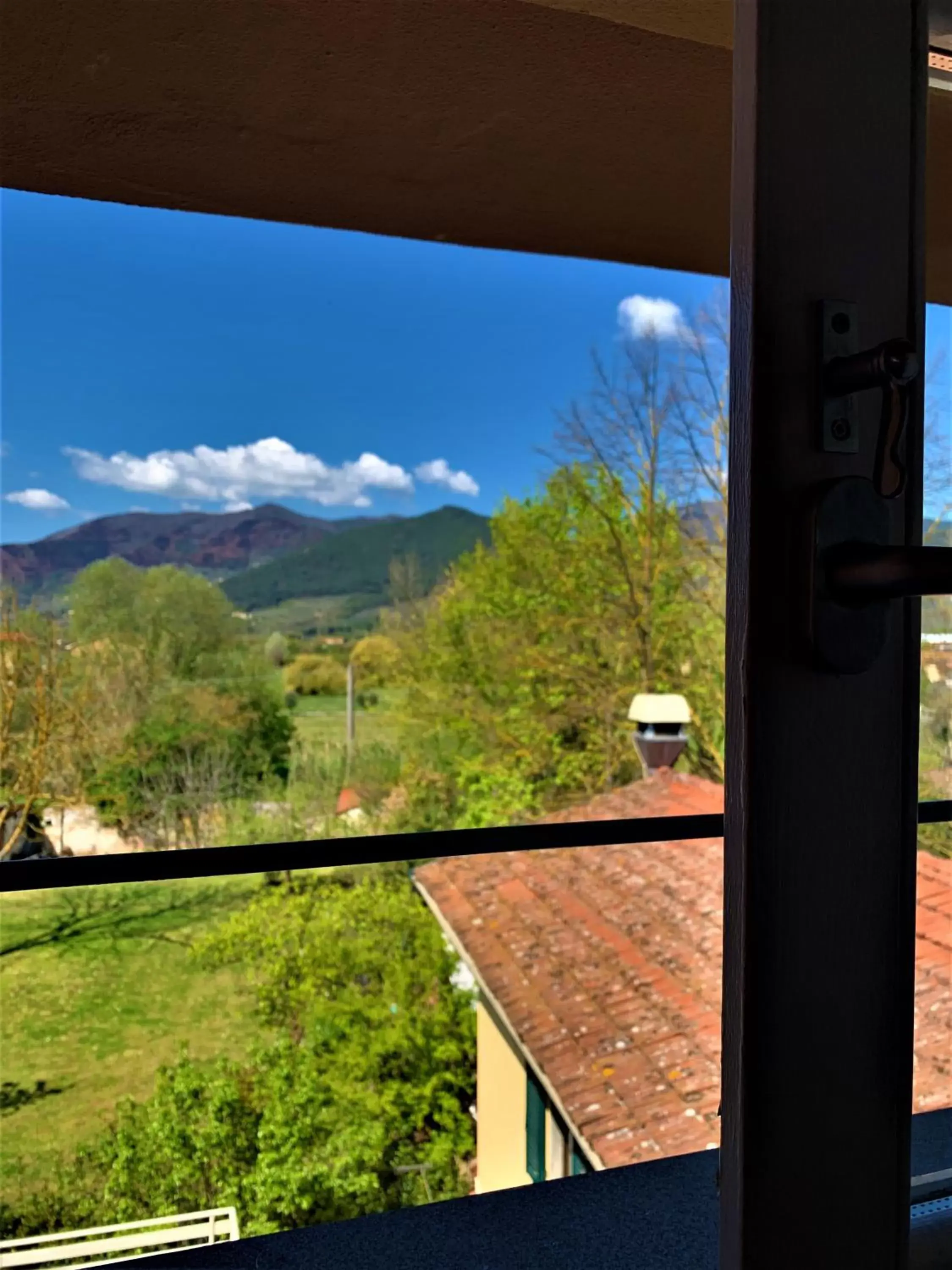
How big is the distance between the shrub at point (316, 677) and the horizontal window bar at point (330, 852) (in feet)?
24.0

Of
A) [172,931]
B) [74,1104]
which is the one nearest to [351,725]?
[172,931]

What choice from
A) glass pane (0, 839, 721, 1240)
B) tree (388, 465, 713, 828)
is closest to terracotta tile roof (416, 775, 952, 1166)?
glass pane (0, 839, 721, 1240)

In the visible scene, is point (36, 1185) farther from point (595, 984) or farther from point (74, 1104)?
point (595, 984)

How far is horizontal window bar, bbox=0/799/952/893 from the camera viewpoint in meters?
0.55

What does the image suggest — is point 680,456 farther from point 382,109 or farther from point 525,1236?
point 525,1236

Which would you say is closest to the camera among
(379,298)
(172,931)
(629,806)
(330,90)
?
(330,90)

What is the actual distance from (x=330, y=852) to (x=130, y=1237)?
6475 mm

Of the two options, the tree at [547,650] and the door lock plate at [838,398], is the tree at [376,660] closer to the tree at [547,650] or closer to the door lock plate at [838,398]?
the tree at [547,650]

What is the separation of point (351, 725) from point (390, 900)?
4.88ft

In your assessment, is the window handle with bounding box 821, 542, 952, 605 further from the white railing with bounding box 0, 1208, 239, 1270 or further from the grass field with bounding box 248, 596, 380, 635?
the grass field with bounding box 248, 596, 380, 635

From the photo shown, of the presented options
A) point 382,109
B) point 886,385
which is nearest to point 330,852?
point 886,385

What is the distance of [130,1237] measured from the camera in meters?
5.71

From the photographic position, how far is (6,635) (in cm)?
661

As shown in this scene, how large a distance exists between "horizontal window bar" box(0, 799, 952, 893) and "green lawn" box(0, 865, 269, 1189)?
7.04 meters
